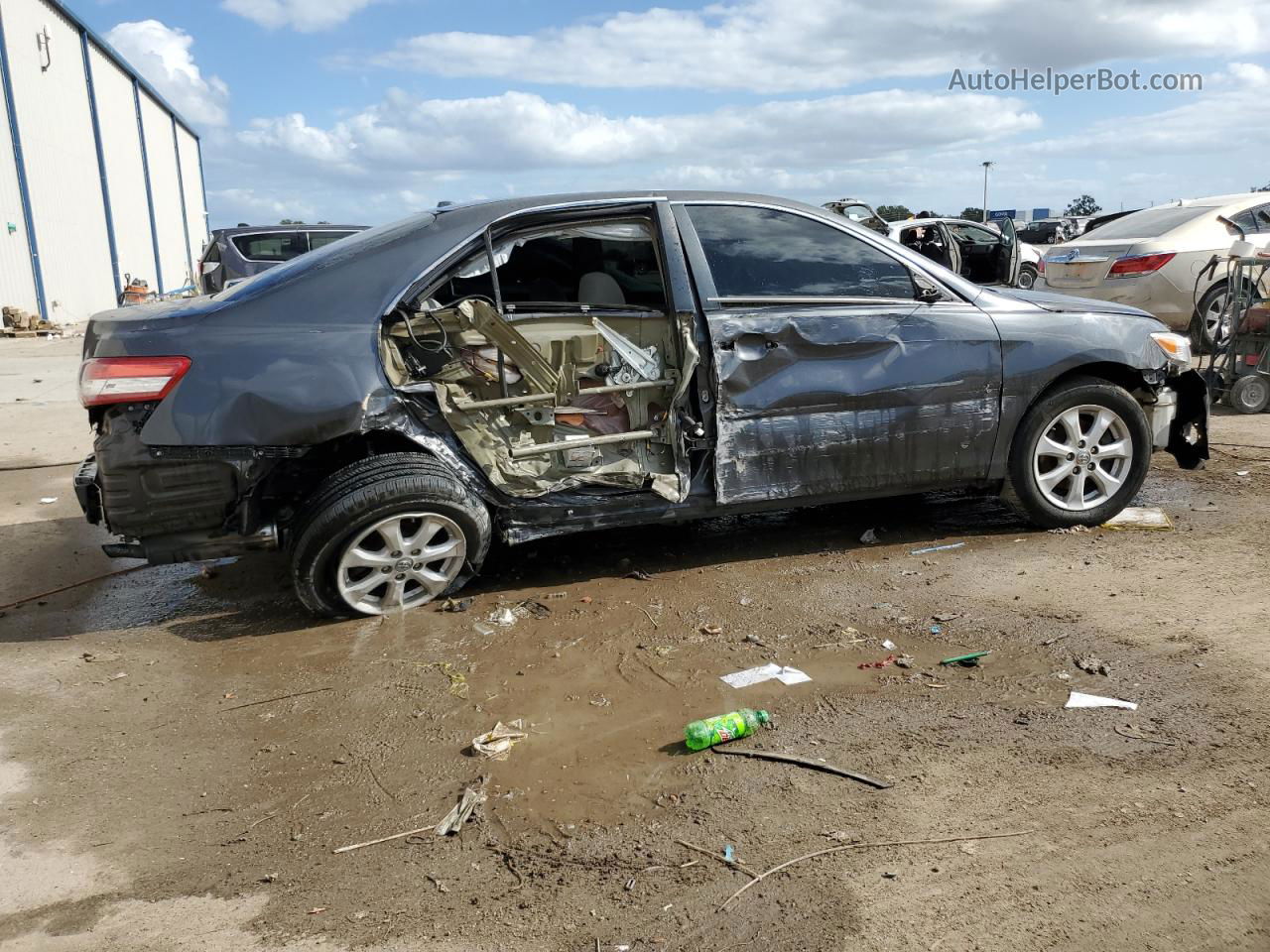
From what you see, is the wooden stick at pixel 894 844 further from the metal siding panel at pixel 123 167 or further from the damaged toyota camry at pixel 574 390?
the metal siding panel at pixel 123 167

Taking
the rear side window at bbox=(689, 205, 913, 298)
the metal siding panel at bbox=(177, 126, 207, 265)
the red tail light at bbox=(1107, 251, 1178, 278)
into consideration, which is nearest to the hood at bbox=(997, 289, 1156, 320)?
the rear side window at bbox=(689, 205, 913, 298)

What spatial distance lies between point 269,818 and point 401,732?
537mm

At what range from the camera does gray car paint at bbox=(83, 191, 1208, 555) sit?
380 centimetres

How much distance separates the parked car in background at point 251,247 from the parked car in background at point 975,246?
8391 mm

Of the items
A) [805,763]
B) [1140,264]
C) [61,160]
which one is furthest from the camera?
[61,160]

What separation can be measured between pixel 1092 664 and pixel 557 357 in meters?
2.51

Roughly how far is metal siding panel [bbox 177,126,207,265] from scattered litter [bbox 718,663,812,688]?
42.3m

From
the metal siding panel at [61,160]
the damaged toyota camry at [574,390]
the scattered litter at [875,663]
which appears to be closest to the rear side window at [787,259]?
the damaged toyota camry at [574,390]

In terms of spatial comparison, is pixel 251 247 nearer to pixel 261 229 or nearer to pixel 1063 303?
pixel 261 229

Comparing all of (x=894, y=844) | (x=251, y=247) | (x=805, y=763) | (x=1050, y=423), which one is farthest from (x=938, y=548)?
(x=251, y=247)

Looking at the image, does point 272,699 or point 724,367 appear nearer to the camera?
point 272,699

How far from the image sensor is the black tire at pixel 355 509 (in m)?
3.85

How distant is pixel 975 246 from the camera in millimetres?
15227

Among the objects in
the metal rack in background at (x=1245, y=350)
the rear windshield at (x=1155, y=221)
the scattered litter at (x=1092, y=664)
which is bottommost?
the scattered litter at (x=1092, y=664)
